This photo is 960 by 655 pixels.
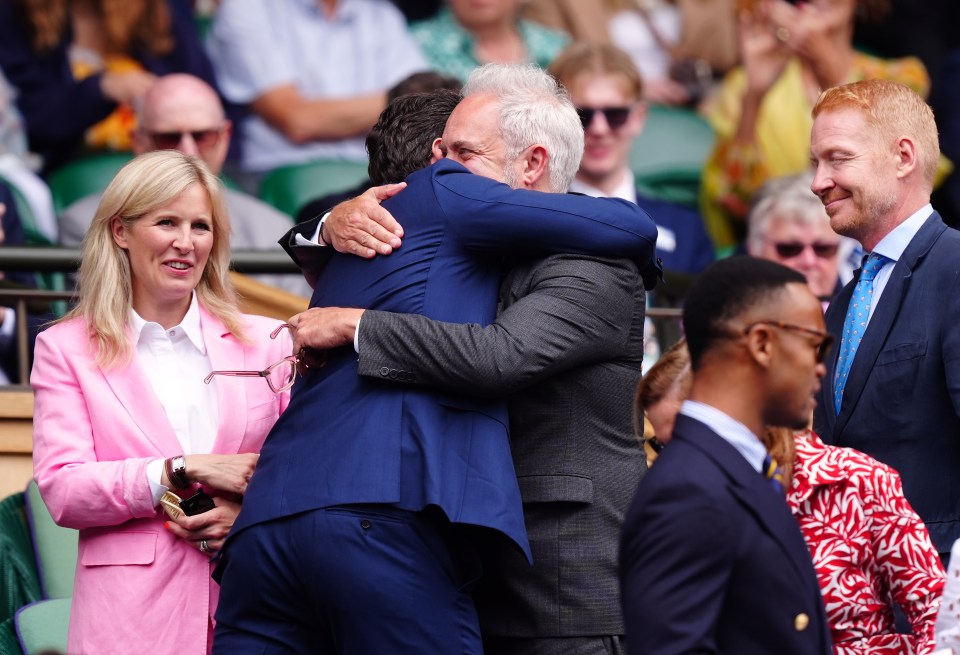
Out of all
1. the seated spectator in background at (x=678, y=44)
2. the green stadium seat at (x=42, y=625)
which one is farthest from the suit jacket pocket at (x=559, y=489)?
the seated spectator in background at (x=678, y=44)

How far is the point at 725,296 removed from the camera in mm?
2600

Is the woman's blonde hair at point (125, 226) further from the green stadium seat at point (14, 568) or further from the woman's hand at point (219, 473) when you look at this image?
the green stadium seat at point (14, 568)

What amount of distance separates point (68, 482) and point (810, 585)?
171 centimetres

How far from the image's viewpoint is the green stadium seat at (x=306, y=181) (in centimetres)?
681

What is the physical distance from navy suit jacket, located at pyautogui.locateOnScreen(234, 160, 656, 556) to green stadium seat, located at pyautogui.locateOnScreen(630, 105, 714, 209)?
14.2 ft

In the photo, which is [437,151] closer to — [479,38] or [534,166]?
[534,166]

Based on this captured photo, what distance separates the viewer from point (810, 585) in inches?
102

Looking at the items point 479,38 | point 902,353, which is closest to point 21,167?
point 479,38

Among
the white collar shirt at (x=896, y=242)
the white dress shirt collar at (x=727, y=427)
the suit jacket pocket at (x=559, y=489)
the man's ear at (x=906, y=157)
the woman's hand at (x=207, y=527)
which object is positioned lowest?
the woman's hand at (x=207, y=527)

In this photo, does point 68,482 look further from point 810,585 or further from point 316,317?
point 810,585

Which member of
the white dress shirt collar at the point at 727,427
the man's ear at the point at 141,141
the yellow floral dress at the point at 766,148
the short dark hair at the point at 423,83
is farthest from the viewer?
the yellow floral dress at the point at 766,148

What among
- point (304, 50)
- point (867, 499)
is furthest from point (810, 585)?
point (304, 50)

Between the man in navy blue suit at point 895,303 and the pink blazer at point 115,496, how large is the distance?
1.44 meters

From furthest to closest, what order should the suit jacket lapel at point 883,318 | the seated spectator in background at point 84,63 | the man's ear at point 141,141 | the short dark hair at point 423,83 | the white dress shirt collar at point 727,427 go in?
the seated spectator in background at point 84,63, the man's ear at point 141,141, the short dark hair at point 423,83, the suit jacket lapel at point 883,318, the white dress shirt collar at point 727,427
